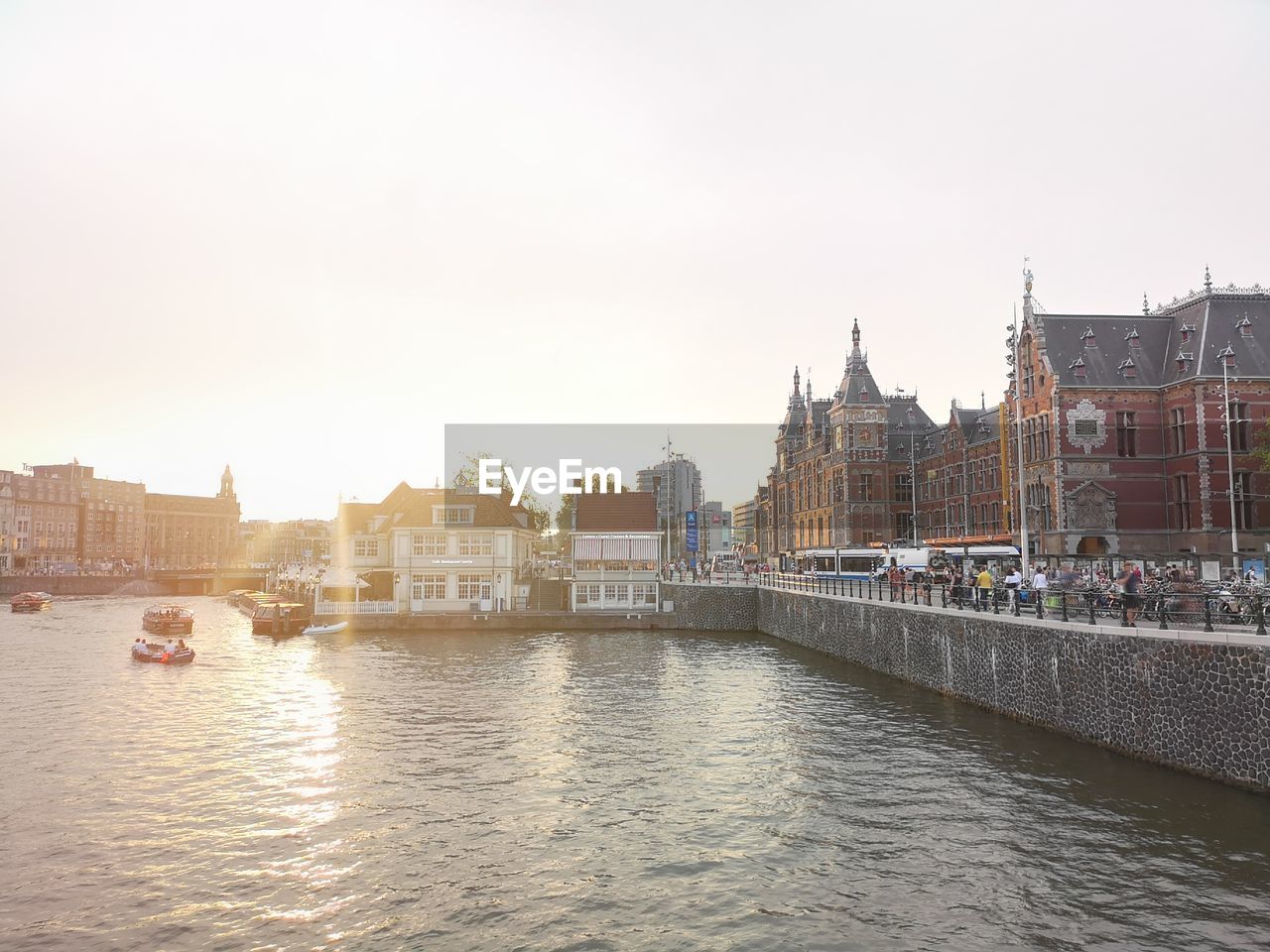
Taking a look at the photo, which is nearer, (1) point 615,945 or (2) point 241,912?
(1) point 615,945

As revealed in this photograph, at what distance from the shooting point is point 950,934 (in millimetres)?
13266

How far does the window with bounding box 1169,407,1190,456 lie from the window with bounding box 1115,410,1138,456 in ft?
7.63

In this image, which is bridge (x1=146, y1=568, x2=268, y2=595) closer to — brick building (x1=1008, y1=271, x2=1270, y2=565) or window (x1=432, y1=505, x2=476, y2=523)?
window (x1=432, y1=505, x2=476, y2=523)

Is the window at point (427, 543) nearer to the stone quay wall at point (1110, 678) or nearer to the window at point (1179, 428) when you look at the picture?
the stone quay wall at point (1110, 678)

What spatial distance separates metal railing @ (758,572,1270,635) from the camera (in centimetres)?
2095

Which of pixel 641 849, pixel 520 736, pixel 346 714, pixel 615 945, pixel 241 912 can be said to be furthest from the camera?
pixel 346 714

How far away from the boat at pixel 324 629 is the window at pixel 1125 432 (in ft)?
191

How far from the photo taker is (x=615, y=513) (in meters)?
73.0

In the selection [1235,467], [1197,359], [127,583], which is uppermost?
[1197,359]

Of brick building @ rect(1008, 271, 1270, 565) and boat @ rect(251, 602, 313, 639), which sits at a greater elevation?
brick building @ rect(1008, 271, 1270, 565)

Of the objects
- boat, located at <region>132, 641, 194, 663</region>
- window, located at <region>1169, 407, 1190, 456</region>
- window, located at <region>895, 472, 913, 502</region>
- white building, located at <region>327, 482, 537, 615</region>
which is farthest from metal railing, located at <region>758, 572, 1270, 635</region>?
window, located at <region>895, 472, 913, 502</region>

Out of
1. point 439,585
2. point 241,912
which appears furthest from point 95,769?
point 439,585

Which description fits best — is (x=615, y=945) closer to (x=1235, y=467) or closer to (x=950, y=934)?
Answer: (x=950, y=934)

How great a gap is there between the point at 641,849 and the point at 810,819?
4085 millimetres
